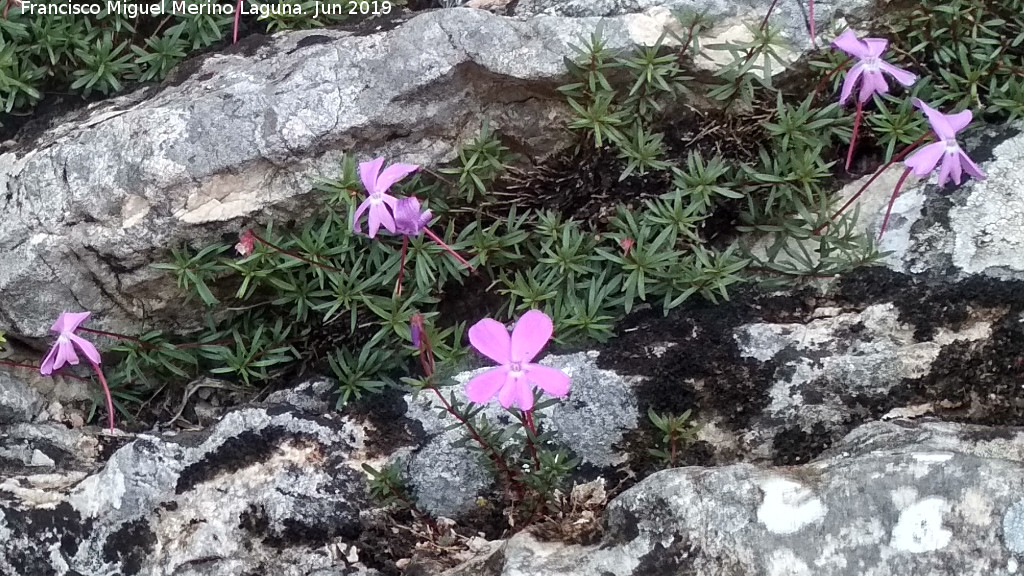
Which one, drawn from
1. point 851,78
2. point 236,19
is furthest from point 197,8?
point 851,78

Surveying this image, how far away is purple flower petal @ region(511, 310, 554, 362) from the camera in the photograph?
2232 millimetres

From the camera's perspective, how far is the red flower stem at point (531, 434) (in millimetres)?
2535

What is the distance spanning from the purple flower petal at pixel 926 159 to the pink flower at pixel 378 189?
1685 millimetres

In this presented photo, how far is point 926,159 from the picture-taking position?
2.71m

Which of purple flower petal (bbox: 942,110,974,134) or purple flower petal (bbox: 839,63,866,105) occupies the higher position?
purple flower petal (bbox: 839,63,866,105)

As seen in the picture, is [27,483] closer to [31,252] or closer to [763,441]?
[31,252]

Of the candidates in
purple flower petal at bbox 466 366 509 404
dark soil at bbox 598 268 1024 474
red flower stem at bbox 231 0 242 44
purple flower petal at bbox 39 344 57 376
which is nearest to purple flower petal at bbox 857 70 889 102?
dark soil at bbox 598 268 1024 474

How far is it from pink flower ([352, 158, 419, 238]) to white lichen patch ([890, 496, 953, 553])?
181cm

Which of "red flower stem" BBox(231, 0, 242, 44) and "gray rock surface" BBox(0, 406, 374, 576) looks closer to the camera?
"gray rock surface" BBox(0, 406, 374, 576)

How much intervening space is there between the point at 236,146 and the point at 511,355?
1834 mm

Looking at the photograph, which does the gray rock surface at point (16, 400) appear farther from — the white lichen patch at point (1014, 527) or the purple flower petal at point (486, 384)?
the white lichen patch at point (1014, 527)

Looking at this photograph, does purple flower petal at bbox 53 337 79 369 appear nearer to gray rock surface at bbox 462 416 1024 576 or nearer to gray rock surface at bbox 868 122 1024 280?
gray rock surface at bbox 462 416 1024 576

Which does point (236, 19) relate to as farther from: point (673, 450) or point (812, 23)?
point (673, 450)

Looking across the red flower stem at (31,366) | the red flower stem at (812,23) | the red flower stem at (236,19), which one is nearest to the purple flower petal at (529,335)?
the red flower stem at (812,23)
